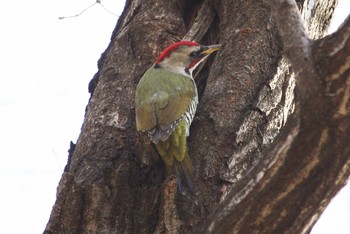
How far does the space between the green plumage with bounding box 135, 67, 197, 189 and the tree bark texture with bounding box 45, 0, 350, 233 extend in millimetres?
62

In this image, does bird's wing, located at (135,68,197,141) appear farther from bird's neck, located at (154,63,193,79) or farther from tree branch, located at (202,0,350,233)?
tree branch, located at (202,0,350,233)

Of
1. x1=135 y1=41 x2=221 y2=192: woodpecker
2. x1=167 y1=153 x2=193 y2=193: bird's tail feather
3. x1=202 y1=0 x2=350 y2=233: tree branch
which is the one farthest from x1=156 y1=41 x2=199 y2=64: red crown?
x1=202 y1=0 x2=350 y2=233: tree branch

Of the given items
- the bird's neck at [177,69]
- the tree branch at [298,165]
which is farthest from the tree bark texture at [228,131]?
the bird's neck at [177,69]

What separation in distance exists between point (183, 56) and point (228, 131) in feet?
3.43

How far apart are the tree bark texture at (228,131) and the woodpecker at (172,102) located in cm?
6

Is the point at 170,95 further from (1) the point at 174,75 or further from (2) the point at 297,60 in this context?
(2) the point at 297,60

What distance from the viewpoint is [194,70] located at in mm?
4660

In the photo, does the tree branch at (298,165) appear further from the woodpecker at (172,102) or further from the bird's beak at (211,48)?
the bird's beak at (211,48)

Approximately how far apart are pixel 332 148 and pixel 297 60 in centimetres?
30

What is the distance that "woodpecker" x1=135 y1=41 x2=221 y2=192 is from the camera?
364 cm

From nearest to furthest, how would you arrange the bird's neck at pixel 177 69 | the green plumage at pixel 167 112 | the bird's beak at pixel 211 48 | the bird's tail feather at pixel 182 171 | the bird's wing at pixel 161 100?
the bird's tail feather at pixel 182 171 → the green plumage at pixel 167 112 → the bird's wing at pixel 161 100 → the bird's beak at pixel 211 48 → the bird's neck at pixel 177 69

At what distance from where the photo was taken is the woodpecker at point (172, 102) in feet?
12.0

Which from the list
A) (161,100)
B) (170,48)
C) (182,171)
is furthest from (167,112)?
(182,171)

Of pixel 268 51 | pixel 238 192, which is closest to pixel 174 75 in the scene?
pixel 268 51
